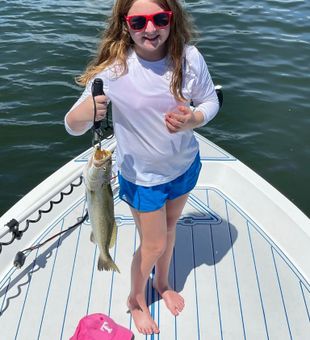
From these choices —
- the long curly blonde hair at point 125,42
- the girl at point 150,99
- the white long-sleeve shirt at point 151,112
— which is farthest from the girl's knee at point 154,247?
the long curly blonde hair at point 125,42

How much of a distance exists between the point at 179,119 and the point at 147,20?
56 cm

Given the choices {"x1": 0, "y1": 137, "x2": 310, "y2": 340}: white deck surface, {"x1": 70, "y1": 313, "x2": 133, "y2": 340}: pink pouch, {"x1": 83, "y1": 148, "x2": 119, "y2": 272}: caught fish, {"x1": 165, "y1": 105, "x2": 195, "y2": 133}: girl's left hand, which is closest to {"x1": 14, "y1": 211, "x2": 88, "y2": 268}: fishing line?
{"x1": 0, "y1": 137, "x2": 310, "y2": 340}: white deck surface

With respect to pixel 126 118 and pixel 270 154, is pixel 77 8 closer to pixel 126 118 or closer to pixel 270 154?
pixel 270 154

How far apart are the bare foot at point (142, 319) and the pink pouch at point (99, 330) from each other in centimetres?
10

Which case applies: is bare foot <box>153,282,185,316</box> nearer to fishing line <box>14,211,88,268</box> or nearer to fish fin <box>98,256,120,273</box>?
fish fin <box>98,256,120,273</box>

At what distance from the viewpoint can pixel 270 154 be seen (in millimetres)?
6887

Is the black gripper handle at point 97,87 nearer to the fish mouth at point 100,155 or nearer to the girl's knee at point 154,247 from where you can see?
the fish mouth at point 100,155

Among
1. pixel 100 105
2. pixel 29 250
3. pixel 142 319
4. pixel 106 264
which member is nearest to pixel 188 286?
pixel 142 319

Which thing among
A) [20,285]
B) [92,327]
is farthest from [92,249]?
[92,327]

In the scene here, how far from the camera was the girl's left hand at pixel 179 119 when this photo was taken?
8.19 ft

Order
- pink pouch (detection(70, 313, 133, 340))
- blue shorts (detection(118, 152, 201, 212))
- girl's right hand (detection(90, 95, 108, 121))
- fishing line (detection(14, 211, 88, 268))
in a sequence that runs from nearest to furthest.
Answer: girl's right hand (detection(90, 95, 108, 121)), blue shorts (detection(118, 152, 201, 212)), pink pouch (detection(70, 313, 133, 340)), fishing line (detection(14, 211, 88, 268))

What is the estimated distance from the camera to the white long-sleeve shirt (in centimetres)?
263

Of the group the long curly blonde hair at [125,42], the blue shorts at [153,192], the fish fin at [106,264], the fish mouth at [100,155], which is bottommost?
the fish fin at [106,264]

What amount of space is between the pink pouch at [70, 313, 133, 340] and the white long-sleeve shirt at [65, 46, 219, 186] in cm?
109
